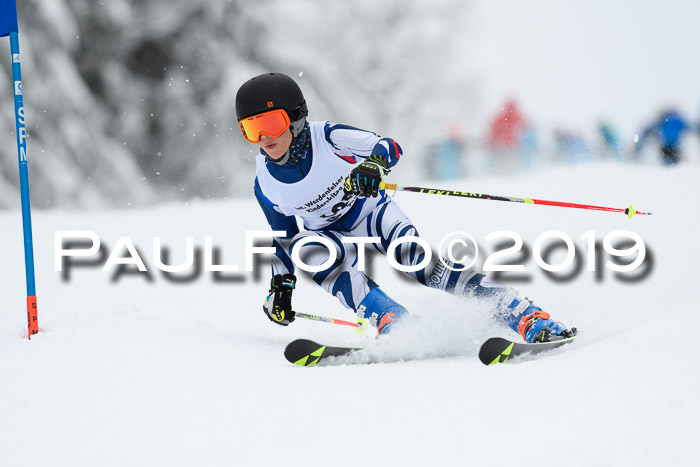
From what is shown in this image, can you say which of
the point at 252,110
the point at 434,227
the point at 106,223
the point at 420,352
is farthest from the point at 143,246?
the point at 420,352

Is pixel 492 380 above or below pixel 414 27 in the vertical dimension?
below

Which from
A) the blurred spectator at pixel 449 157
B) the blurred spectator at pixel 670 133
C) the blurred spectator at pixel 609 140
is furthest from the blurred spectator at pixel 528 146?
the blurred spectator at pixel 670 133

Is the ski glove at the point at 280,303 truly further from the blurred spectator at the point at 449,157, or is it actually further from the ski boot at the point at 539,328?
the blurred spectator at the point at 449,157

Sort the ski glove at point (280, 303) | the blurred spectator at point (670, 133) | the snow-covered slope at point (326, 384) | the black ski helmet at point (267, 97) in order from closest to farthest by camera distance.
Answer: the snow-covered slope at point (326, 384) → the black ski helmet at point (267, 97) → the ski glove at point (280, 303) → the blurred spectator at point (670, 133)

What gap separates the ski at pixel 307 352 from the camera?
2.98 m

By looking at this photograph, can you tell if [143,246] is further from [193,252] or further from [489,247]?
[489,247]

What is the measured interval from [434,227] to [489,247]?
91 centimetres

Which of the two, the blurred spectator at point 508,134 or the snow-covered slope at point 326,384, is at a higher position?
the blurred spectator at point 508,134

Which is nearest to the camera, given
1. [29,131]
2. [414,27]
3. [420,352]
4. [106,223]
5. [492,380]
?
[492,380]

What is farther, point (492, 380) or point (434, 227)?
point (434, 227)

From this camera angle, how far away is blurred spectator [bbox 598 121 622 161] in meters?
11.3

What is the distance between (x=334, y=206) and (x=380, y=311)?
2.10ft

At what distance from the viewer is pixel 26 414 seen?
2.40m

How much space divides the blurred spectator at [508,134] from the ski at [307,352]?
→ 30.5 feet
